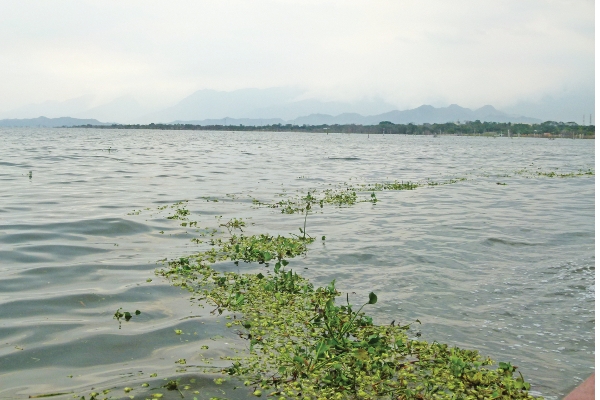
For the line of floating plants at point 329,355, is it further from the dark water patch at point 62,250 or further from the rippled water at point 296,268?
the dark water patch at point 62,250

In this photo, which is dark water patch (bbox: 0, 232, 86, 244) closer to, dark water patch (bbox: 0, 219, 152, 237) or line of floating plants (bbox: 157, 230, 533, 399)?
dark water patch (bbox: 0, 219, 152, 237)

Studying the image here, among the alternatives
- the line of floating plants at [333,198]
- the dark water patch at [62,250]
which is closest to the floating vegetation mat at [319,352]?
the dark water patch at [62,250]

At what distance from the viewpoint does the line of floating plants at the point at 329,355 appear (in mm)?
6070

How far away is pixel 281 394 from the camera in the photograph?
595 cm

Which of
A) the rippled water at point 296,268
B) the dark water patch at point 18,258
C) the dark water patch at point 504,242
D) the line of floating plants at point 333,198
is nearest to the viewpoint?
the rippled water at point 296,268

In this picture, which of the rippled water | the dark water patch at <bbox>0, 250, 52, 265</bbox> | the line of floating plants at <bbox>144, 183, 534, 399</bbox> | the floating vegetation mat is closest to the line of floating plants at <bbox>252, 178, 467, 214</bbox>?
the rippled water

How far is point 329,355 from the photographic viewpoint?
6742 mm

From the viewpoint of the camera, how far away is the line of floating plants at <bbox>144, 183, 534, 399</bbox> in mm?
6070

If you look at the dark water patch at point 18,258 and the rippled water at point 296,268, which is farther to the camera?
the dark water patch at point 18,258

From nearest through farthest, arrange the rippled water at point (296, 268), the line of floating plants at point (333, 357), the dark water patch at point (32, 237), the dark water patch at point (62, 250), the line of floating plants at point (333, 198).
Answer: the line of floating plants at point (333, 357), the rippled water at point (296, 268), the dark water patch at point (62, 250), the dark water patch at point (32, 237), the line of floating plants at point (333, 198)

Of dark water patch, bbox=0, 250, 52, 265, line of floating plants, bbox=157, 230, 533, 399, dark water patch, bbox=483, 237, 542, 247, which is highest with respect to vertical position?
dark water patch, bbox=0, 250, 52, 265

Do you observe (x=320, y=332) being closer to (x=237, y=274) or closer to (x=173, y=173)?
(x=237, y=274)

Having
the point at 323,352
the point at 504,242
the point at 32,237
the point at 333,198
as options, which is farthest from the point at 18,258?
the point at 333,198

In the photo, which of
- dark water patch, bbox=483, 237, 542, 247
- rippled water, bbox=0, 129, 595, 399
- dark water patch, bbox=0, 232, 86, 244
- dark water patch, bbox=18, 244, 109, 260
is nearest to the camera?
rippled water, bbox=0, 129, 595, 399
